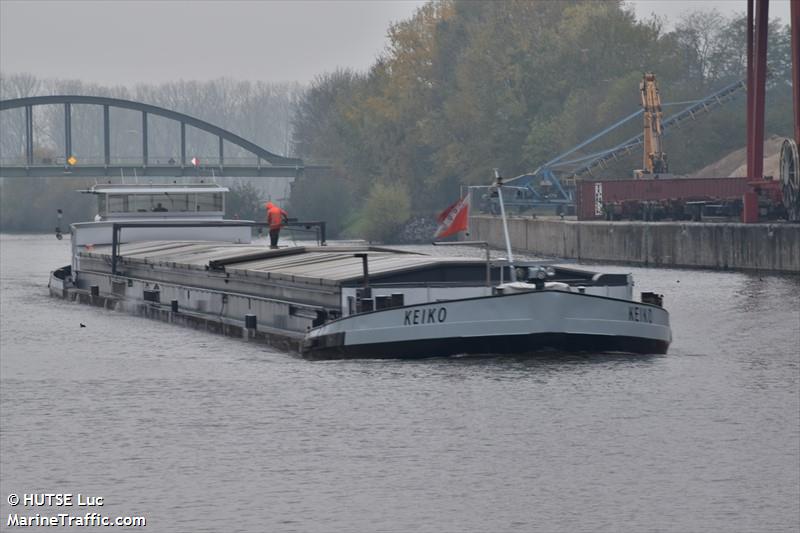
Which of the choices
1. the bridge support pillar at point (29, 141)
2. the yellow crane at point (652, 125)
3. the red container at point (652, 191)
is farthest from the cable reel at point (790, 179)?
the bridge support pillar at point (29, 141)

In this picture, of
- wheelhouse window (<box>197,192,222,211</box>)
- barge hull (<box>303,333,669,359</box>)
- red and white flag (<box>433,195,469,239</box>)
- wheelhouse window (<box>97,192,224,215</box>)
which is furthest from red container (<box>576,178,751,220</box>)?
red and white flag (<box>433,195,469,239</box>)

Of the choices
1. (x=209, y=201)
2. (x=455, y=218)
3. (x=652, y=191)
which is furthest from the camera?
(x=652, y=191)

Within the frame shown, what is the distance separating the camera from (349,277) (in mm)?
29766

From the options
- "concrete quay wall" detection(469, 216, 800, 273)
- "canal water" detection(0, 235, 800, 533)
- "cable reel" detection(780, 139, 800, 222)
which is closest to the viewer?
"canal water" detection(0, 235, 800, 533)

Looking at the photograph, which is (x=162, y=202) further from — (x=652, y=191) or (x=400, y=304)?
(x=652, y=191)

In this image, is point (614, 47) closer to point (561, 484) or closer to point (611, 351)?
point (611, 351)

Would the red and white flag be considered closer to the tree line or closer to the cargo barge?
the cargo barge

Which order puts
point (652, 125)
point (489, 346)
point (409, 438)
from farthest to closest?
1. point (652, 125)
2. point (489, 346)
3. point (409, 438)

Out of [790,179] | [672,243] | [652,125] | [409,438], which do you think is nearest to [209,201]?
[672,243]

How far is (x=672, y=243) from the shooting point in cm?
6259

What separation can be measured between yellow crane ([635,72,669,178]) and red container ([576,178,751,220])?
978 centimetres

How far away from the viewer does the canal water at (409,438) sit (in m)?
18.4

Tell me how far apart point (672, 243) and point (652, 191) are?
11604 mm

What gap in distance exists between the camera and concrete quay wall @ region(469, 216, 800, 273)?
2180 inches
